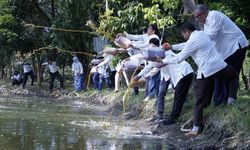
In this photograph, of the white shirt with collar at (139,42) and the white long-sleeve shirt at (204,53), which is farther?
the white shirt with collar at (139,42)

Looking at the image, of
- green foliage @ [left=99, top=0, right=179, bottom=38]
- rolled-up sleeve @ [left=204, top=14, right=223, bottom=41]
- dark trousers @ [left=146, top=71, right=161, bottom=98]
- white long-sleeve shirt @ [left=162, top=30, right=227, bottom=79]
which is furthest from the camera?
green foliage @ [left=99, top=0, right=179, bottom=38]

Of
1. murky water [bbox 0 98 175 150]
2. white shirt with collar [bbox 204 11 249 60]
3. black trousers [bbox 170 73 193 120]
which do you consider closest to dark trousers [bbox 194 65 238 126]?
white shirt with collar [bbox 204 11 249 60]

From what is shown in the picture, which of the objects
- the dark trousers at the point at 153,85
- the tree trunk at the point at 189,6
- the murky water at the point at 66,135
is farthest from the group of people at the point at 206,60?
the dark trousers at the point at 153,85

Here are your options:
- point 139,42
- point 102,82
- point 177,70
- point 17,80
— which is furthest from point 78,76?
point 177,70

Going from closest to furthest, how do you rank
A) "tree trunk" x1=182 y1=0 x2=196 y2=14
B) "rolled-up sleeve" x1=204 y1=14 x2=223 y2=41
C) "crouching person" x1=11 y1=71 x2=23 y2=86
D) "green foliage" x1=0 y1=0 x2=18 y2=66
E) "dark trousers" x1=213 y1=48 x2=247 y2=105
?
"rolled-up sleeve" x1=204 y1=14 x2=223 y2=41 < "dark trousers" x1=213 y1=48 x2=247 y2=105 < "tree trunk" x1=182 y1=0 x2=196 y2=14 < "green foliage" x1=0 y1=0 x2=18 y2=66 < "crouching person" x1=11 y1=71 x2=23 y2=86

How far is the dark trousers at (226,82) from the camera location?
355 inches

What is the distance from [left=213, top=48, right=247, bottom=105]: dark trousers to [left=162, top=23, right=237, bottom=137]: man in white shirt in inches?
11.6

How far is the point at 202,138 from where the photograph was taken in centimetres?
859

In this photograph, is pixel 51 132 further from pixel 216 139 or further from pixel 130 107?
pixel 130 107

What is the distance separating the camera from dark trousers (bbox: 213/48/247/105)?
355 inches

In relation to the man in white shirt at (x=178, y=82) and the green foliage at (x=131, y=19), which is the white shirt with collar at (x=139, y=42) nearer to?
the man in white shirt at (x=178, y=82)

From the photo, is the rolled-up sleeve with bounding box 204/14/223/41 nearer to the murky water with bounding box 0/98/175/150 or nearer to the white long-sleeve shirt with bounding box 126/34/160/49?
the white long-sleeve shirt with bounding box 126/34/160/49

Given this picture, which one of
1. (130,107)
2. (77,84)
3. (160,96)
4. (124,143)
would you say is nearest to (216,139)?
(124,143)

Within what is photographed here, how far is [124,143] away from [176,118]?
2.42 meters
